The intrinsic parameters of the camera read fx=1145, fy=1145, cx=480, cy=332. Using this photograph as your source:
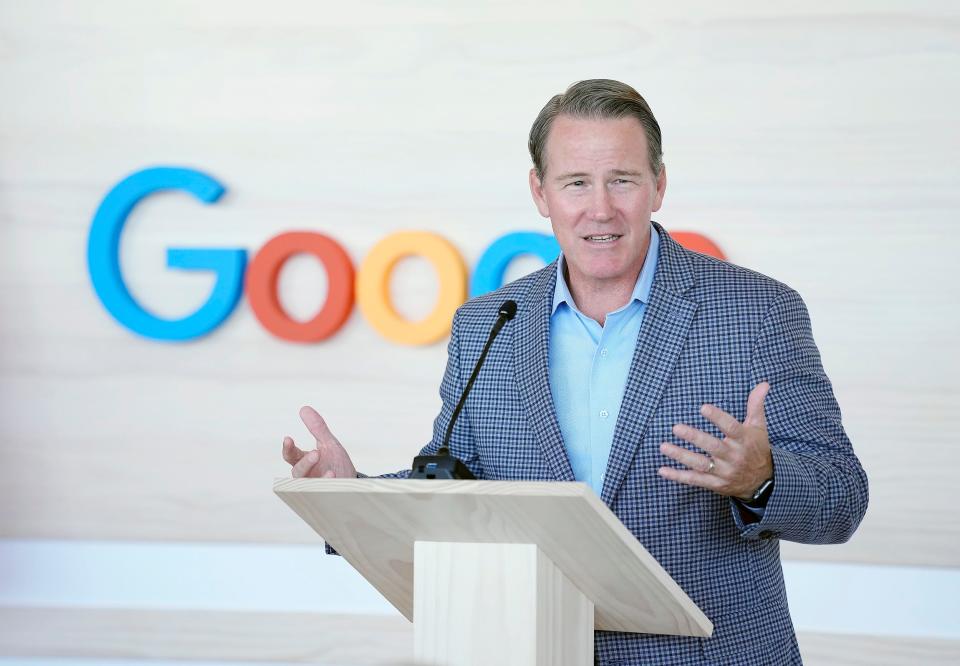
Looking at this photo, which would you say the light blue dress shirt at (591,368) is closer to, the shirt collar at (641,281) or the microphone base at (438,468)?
the shirt collar at (641,281)

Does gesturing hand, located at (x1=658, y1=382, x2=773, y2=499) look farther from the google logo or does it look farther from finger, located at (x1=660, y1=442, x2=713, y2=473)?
the google logo

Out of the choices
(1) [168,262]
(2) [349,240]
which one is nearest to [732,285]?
(2) [349,240]

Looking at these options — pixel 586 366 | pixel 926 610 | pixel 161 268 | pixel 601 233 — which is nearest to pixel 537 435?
pixel 586 366

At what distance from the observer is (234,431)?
11.6 feet

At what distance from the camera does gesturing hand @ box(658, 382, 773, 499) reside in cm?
135

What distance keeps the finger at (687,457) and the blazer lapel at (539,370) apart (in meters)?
0.42

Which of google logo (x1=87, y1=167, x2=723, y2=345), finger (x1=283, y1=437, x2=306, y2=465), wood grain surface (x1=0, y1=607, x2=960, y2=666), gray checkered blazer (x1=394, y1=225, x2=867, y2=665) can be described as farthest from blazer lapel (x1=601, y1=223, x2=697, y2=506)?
wood grain surface (x1=0, y1=607, x2=960, y2=666)

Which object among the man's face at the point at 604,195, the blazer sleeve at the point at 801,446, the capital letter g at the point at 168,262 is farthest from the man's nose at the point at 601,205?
the capital letter g at the point at 168,262

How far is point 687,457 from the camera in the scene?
1.36m

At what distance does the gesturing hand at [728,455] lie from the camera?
1350 mm

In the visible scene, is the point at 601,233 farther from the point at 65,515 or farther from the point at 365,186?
the point at 65,515

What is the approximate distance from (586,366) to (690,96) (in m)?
1.58

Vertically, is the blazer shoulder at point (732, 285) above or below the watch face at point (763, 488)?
above

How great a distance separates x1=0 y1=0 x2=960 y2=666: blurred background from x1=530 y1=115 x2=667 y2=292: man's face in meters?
1.38
